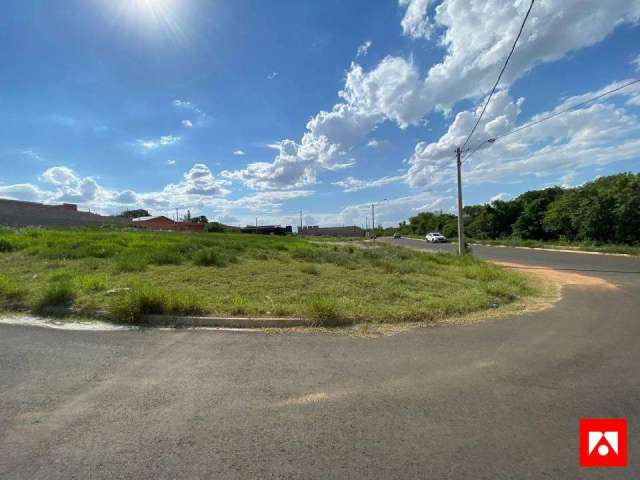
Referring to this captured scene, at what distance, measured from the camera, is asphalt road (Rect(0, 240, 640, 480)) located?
247cm

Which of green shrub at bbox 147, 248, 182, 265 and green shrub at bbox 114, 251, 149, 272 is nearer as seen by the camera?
green shrub at bbox 114, 251, 149, 272

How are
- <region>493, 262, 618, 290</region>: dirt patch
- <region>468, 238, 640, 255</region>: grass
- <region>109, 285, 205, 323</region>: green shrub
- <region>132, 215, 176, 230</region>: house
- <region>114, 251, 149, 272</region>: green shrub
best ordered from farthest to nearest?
<region>132, 215, 176, 230</region>: house < <region>468, 238, 640, 255</region>: grass < <region>493, 262, 618, 290</region>: dirt patch < <region>114, 251, 149, 272</region>: green shrub < <region>109, 285, 205, 323</region>: green shrub

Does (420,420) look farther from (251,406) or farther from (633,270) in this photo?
(633,270)

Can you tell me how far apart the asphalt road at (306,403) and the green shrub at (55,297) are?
4.14ft

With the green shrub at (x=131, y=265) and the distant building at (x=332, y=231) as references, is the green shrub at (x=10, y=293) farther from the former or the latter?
the distant building at (x=332, y=231)

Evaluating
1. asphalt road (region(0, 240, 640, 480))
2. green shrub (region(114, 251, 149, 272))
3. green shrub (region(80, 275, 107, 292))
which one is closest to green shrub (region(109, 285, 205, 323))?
asphalt road (region(0, 240, 640, 480))

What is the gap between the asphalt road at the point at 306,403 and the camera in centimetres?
247

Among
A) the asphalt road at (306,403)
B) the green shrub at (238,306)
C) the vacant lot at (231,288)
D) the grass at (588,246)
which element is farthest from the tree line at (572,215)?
the green shrub at (238,306)

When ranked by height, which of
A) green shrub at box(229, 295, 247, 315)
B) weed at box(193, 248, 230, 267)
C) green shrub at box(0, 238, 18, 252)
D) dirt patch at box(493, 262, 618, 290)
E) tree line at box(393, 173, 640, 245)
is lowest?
dirt patch at box(493, 262, 618, 290)

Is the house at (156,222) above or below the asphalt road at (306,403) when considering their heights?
above

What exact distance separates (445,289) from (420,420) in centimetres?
718

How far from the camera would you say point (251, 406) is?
3303 millimetres

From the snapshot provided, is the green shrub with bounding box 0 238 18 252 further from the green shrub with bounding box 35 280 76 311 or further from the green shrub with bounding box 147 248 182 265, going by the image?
the green shrub with bounding box 35 280 76 311

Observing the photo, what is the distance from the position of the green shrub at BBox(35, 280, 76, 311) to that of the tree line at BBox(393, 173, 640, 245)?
36.2 metres
